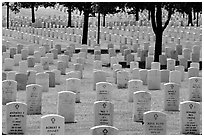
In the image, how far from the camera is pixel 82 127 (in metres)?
15.7

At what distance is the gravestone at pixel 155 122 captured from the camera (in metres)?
13.9

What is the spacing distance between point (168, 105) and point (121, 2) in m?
10.6

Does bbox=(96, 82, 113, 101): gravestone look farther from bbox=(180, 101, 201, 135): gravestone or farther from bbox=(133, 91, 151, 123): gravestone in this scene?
bbox=(180, 101, 201, 135): gravestone

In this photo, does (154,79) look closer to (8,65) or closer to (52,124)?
(8,65)

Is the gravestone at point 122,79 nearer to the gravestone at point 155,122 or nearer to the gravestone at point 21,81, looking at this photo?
the gravestone at point 21,81

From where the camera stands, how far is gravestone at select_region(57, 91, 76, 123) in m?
16.2

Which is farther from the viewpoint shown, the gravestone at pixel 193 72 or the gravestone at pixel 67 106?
the gravestone at pixel 193 72

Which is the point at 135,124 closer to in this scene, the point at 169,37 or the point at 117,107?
the point at 117,107

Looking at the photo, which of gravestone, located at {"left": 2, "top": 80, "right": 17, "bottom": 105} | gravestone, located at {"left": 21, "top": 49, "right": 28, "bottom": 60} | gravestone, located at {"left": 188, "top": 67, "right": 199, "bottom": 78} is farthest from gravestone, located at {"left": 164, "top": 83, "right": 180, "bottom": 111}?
gravestone, located at {"left": 21, "top": 49, "right": 28, "bottom": 60}

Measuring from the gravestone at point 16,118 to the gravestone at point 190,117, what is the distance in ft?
10.8

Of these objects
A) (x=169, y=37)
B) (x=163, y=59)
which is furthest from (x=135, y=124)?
(x=169, y=37)

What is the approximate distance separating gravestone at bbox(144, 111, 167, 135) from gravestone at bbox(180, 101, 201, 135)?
111 centimetres

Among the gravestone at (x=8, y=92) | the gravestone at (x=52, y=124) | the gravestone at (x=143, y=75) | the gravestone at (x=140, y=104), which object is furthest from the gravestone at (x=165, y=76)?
the gravestone at (x=52, y=124)

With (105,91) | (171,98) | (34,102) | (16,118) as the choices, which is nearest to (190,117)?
(171,98)
